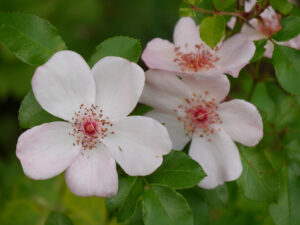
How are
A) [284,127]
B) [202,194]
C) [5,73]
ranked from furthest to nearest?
[5,73], [284,127], [202,194]

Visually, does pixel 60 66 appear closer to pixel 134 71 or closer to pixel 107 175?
pixel 134 71

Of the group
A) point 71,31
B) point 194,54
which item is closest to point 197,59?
point 194,54

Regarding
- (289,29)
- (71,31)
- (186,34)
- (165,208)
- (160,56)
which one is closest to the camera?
(165,208)

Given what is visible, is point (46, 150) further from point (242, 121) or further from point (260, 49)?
point (260, 49)

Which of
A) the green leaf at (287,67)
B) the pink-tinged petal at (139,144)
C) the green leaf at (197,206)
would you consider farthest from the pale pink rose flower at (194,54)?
the green leaf at (197,206)

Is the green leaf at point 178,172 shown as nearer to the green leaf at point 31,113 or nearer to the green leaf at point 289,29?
the green leaf at point 31,113

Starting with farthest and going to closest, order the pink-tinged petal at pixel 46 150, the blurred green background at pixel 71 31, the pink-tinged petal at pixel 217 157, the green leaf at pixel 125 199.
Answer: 1. the blurred green background at pixel 71 31
2. the pink-tinged petal at pixel 217 157
3. the green leaf at pixel 125 199
4. the pink-tinged petal at pixel 46 150

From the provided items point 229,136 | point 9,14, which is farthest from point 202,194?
point 9,14

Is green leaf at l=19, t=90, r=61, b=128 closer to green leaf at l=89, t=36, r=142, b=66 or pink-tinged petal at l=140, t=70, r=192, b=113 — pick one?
green leaf at l=89, t=36, r=142, b=66
